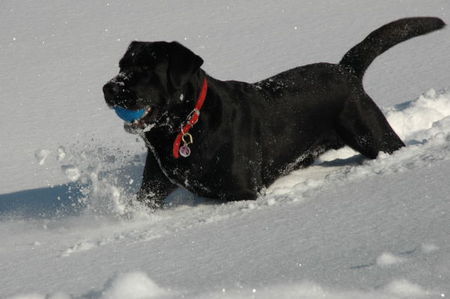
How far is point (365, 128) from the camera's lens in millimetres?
4723

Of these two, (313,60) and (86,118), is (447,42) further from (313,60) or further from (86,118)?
(86,118)

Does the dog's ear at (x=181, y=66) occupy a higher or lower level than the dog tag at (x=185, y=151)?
higher

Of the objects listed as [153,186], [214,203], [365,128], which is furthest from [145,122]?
[365,128]

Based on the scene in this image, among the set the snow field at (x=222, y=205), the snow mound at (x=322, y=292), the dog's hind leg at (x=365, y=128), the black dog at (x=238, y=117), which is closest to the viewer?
the snow mound at (x=322, y=292)

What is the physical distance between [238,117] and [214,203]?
0.50 m

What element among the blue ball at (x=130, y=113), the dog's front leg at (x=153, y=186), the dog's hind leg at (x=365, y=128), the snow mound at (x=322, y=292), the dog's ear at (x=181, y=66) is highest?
the dog's ear at (x=181, y=66)

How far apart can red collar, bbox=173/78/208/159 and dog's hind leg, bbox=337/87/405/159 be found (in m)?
1.10

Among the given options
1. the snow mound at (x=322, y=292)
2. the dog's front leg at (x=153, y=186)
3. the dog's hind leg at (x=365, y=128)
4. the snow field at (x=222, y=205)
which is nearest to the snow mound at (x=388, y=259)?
the snow field at (x=222, y=205)

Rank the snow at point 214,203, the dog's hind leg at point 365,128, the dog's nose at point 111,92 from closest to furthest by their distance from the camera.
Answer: the snow at point 214,203
the dog's nose at point 111,92
the dog's hind leg at point 365,128

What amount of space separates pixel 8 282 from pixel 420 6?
22.5 ft

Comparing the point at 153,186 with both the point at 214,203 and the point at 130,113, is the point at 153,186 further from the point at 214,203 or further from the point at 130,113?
the point at 130,113

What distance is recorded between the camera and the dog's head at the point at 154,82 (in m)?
3.83

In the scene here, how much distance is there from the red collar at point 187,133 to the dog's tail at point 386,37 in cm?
131

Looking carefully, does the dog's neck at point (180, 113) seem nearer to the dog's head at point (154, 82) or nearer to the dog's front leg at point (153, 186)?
the dog's head at point (154, 82)
